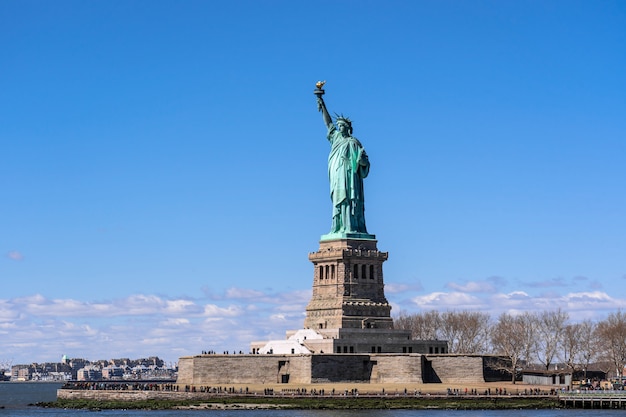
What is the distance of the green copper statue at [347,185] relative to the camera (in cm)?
11156

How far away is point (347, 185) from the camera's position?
112 meters

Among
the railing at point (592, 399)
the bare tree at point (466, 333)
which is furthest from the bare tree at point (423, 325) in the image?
the railing at point (592, 399)

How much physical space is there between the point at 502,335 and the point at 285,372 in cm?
2596

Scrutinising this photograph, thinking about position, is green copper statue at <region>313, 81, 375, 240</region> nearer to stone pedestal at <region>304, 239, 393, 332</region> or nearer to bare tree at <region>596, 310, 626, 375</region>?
stone pedestal at <region>304, 239, 393, 332</region>

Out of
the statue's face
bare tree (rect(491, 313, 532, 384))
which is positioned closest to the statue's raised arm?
the statue's face

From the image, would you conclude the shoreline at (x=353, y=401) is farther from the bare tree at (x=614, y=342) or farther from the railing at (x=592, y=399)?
the bare tree at (x=614, y=342)

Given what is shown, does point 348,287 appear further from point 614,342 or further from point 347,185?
point 614,342

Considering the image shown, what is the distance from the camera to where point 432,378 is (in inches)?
4001

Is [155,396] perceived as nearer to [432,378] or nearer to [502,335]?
[432,378]

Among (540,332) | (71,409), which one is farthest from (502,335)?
(71,409)

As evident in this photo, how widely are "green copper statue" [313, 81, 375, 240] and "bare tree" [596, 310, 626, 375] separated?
2445cm

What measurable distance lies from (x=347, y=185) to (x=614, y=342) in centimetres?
2863

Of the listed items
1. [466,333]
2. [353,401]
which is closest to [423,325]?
[466,333]

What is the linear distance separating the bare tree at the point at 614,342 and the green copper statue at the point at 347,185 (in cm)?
2445
